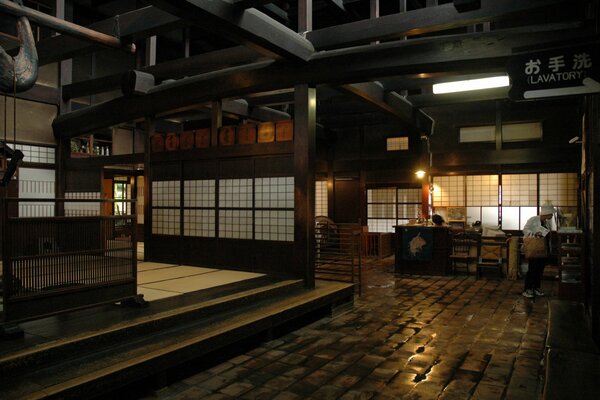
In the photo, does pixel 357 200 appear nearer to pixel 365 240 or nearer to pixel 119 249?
pixel 365 240

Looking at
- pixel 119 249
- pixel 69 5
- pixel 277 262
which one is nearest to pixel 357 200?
pixel 277 262

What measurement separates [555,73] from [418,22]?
2117mm

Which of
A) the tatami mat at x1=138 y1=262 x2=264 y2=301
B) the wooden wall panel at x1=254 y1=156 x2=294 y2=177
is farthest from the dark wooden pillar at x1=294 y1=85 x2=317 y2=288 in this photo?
the tatami mat at x1=138 y1=262 x2=264 y2=301

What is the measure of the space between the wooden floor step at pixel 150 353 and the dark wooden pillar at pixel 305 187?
879 millimetres

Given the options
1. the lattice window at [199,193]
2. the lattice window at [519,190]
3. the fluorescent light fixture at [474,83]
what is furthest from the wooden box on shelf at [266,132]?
the lattice window at [519,190]

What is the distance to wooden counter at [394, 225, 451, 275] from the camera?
390 inches

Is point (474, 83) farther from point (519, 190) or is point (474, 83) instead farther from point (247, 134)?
point (519, 190)

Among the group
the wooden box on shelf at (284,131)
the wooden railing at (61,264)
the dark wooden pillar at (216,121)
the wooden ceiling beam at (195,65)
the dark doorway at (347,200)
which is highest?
the wooden ceiling beam at (195,65)

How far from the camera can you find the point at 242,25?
4.80 meters

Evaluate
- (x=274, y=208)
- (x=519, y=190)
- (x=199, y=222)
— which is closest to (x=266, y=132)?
(x=274, y=208)

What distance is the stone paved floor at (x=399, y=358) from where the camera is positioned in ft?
12.5

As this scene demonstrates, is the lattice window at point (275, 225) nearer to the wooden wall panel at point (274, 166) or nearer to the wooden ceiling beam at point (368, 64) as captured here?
the wooden wall panel at point (274, 166)

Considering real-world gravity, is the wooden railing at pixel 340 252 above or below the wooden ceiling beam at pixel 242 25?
below

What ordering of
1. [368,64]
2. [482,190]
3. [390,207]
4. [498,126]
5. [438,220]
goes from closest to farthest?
[368,64] → [438,220] → [498,126] → [482,190] → [390,207]
